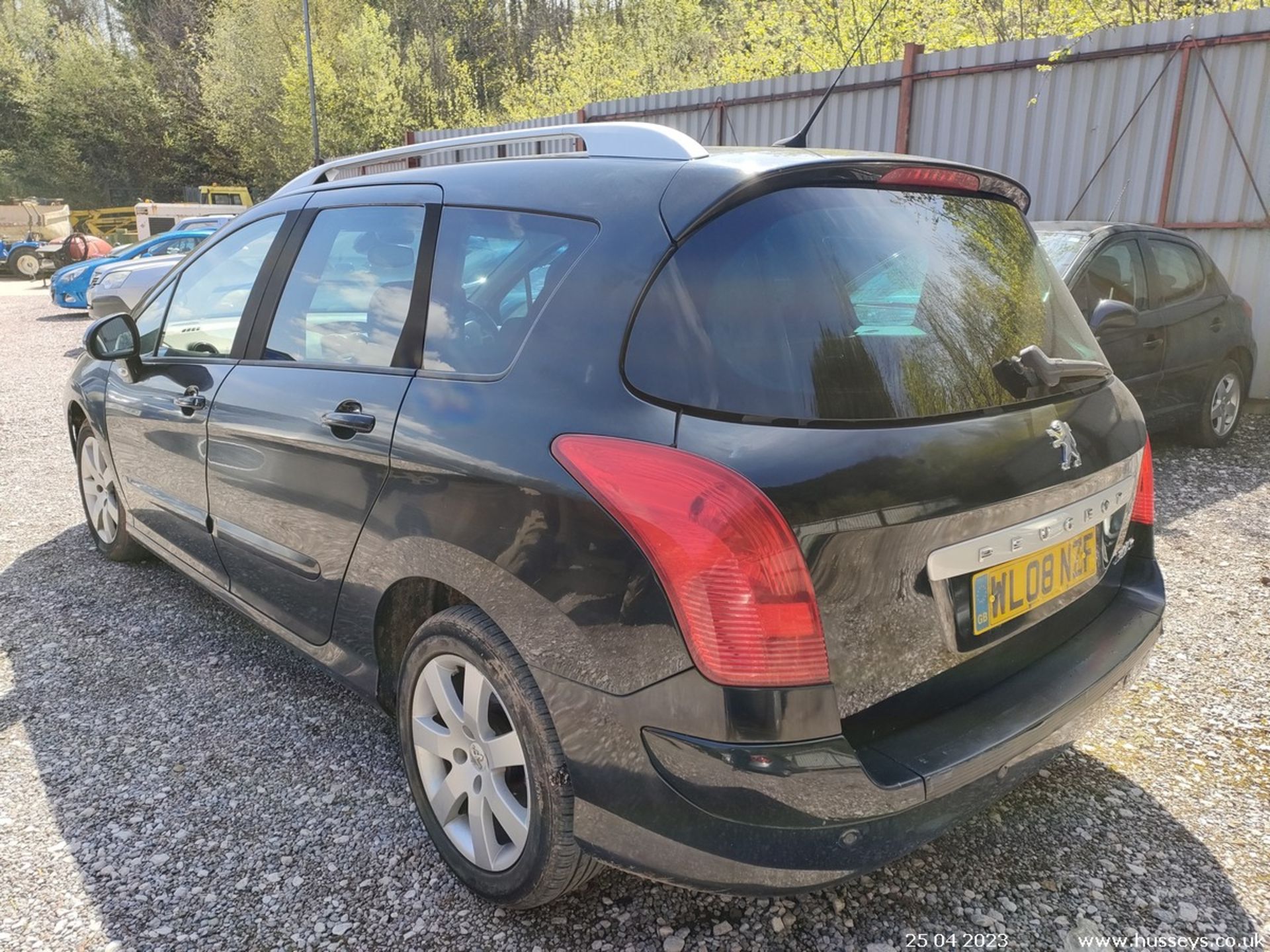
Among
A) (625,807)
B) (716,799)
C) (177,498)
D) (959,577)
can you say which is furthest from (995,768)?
(177,498)

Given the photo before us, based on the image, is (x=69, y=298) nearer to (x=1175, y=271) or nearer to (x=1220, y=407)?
(x=1175, y=271)

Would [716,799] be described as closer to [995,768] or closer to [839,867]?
[839,867]

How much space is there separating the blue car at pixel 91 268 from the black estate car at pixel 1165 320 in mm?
14033

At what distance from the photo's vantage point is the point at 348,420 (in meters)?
2.30

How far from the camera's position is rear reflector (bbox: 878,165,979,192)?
79.2 inches

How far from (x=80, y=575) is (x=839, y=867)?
401cm

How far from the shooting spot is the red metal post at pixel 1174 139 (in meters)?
7.59

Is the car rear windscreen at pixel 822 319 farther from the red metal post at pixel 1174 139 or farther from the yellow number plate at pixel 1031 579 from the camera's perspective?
the red metal post at pixel 1174 139

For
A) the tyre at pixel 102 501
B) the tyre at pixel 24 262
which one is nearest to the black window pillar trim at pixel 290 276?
the tyre at pixel 102 501

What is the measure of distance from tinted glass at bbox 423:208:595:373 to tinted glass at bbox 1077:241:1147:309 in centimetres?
429

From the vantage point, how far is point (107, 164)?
42656 millimetres

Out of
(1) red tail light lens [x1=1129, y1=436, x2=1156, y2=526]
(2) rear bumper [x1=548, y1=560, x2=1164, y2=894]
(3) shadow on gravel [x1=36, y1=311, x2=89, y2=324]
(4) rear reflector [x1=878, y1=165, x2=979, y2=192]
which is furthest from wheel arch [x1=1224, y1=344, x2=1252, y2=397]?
(3) shadow on gravel [x1=36, y1=311, x2=89, y2=324]

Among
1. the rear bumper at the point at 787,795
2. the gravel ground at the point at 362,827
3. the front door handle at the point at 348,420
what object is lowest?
the gravel ground at the point at 362,827

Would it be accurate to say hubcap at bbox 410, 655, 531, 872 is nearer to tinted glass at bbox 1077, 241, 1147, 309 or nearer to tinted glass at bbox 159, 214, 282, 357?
tinted glass at bbox 159, 214, 282, 357
